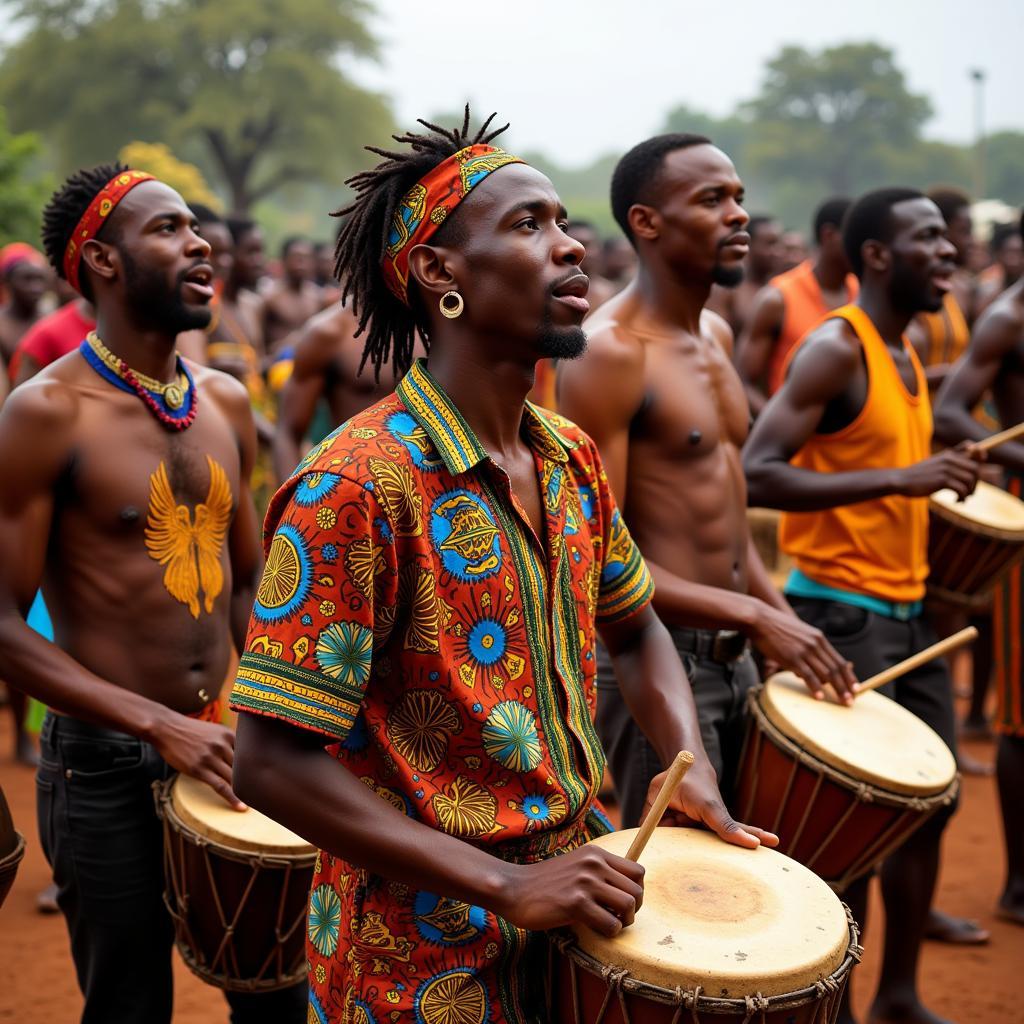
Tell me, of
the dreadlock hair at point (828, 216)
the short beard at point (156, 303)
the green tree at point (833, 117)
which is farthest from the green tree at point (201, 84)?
the short beard at point (156, 303)

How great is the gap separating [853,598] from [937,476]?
520mm

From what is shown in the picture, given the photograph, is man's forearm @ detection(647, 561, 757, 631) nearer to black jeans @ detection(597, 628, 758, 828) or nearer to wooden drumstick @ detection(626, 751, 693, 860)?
black jeans @ detection(597, 628, 758, 828)

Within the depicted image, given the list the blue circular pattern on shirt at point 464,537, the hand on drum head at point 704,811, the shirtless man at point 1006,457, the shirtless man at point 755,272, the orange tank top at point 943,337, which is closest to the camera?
the blue circular pattern on shirt at point 464,537

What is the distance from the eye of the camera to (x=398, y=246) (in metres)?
2.57

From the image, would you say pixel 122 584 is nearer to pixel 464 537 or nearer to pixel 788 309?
pixel 464 537

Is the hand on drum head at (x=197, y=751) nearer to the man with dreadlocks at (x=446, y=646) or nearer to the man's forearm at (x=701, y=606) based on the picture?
the man with dreadlocks at (x=446, y=646)

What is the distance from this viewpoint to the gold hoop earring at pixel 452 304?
8.13 feet

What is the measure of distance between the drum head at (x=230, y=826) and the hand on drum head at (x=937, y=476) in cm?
231

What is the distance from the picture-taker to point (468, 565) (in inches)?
92.7

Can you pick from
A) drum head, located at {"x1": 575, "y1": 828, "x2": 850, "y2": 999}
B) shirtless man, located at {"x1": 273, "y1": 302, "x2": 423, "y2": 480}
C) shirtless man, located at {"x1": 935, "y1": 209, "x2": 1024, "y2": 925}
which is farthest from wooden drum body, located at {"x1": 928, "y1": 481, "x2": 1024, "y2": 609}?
drum head, located at {"x1": 575, "y1": 828, "x2": 850, "y2": 999}

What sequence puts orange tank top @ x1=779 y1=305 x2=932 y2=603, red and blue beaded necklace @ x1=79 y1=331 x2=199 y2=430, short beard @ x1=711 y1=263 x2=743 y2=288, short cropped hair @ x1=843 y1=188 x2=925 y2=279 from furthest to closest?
1. short cropped hair @ x1=843 y1=188 x2=925 y2=279
2. orange tank top @ x1=779 y1=305 x2=932 y2=603
3. short beard @ x1=711 y1=263 x2=743 y2=288
4. red and blue beaded necklace @ x1=79 y1=331 x2=199 y2=430

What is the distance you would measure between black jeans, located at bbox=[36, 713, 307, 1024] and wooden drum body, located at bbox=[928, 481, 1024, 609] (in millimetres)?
3033

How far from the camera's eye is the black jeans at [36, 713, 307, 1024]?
3.52 m

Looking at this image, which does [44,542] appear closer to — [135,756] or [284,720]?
[135,756]
